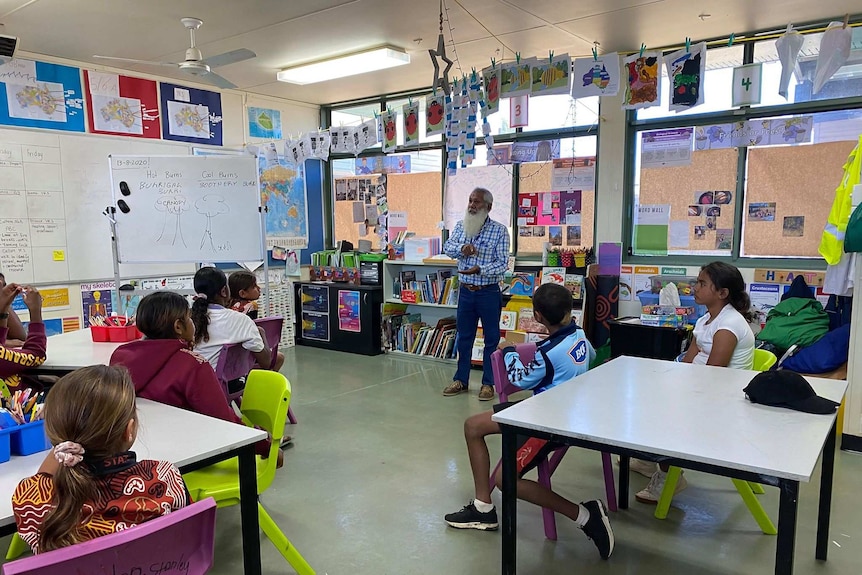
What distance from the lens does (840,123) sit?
168 inches

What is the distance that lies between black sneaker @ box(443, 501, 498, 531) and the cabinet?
3.55 meters

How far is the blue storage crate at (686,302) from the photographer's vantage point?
4.66 meters

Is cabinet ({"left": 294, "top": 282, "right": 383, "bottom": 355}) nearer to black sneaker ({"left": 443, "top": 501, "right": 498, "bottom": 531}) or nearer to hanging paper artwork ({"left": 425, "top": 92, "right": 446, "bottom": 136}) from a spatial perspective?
hanging paper artwork ({"left": 425, "top": 92, "right": 446, "bottom": 136})

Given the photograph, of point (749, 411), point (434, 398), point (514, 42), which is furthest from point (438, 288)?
point (749, 411)

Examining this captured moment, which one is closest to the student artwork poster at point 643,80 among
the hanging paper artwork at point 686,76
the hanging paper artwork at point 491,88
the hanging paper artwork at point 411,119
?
the hanging paper artwork at point 686,76

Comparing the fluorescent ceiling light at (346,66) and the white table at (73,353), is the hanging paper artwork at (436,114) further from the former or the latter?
the white table at (73,353)

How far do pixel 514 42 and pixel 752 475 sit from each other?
402 centimetres

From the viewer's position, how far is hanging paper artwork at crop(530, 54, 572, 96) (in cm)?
379

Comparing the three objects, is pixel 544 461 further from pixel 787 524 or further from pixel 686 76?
pixel 686 76

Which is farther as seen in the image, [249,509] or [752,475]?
[249,509]

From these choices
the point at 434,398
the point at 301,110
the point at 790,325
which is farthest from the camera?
the point at 301,110

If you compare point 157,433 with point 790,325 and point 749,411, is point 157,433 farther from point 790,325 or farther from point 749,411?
point 790,325

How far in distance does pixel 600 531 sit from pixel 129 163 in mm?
4514

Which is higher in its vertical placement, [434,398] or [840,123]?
[840,123]
